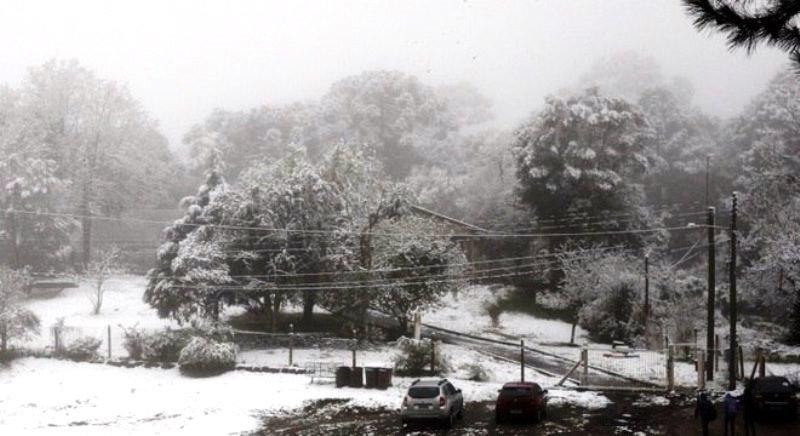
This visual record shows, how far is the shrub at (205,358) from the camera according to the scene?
33.2 meters

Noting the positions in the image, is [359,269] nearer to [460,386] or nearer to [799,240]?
[460,386]

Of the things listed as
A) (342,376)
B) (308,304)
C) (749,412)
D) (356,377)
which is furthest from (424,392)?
(308,304)

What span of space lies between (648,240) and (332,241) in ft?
85.5

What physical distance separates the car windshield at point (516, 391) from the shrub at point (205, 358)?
49.2 feet

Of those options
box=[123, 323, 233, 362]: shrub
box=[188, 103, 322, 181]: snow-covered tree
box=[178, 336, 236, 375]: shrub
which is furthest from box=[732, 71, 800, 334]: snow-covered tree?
box=[188, 103, 322, 181]: snow-covered tree

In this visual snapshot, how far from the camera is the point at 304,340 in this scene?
131 ft

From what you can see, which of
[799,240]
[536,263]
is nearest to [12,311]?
[536,263]

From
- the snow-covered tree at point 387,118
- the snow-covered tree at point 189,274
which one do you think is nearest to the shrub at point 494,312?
the snow-covered tree at point 189,274

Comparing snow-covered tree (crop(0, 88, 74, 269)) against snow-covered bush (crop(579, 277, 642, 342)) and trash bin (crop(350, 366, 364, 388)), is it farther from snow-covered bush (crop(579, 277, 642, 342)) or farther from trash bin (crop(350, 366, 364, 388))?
snow-covered bush (crop(579, 277, 642, 342))

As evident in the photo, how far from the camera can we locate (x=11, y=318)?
3575 centimetres

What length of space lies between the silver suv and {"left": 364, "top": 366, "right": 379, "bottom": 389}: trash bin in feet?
20.4

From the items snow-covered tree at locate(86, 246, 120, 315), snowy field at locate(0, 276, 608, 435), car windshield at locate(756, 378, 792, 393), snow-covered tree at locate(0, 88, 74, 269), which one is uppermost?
snow-covered tree at locate(0, 88, 74, 269)

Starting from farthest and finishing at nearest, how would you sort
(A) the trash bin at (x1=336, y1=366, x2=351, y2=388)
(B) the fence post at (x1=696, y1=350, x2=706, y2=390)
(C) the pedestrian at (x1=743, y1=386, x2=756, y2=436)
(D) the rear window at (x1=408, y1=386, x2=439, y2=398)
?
(A) the trash bin at (x1=336, y1=366, x2=351, y2=388) → (B) the fence post at (x1=696, y1=350, x2=706, y2=390) → (D) the rear window at (x1=408, y1=386, x2=439, y2=398) → (C) the pedestrian at (x1=743, y1=386, x2=756, y2=436)

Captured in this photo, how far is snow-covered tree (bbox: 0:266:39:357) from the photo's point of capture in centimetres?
3575
